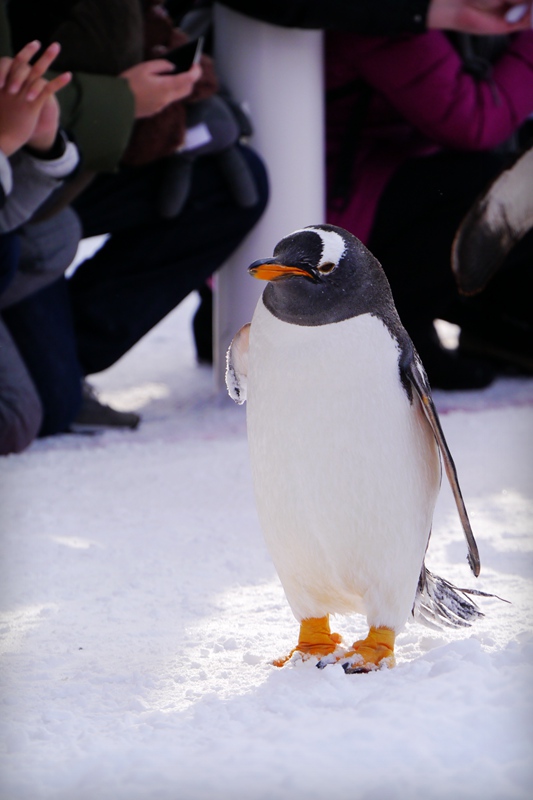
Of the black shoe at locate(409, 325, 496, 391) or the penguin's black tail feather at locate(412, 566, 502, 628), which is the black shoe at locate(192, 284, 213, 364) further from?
the penguin's black tail feather at locate(412, 566, 502, 628)

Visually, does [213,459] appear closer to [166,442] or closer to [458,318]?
[166,442]

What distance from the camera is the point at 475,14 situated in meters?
1.93

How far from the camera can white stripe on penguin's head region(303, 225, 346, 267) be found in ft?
2.77

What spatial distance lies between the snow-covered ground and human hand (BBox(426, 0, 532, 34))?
767mm

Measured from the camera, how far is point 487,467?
161 centimetres

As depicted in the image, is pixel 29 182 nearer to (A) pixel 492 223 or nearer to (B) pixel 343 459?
(A) pixel 492 223

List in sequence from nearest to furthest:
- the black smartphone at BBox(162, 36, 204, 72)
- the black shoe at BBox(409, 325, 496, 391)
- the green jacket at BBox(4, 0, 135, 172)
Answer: the green jacket at BBox(4, 0, 135, 172) → the black smartphone at BBox(162, 36, 204, 72) → the black shoe at BBox(409, 325, 496, 391)

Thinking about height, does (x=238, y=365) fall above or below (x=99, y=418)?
above

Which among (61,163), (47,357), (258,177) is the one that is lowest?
(47,357)

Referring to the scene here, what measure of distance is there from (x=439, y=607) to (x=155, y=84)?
1175 mm

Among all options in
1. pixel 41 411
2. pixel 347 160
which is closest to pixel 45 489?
pixel 41 411

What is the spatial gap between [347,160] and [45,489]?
94 cm

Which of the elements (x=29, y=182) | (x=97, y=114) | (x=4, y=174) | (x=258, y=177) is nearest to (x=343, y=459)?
(x=4, y=174)

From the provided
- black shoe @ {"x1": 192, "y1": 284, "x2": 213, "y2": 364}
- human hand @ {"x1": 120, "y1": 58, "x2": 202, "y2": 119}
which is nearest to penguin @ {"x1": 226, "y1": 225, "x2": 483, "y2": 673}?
human hand @ {"x1": 120, "y1": 58, "x2": 202, "y2": 119}
